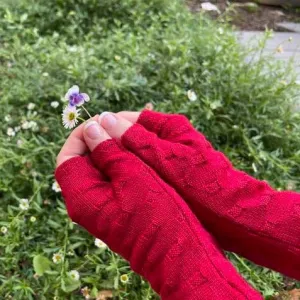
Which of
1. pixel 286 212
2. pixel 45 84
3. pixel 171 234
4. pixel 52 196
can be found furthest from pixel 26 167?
pixel 286 212

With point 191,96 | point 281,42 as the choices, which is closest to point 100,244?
point 191,96

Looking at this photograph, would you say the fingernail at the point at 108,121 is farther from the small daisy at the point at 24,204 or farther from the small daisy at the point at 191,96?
the small daisy at the point at 191,96

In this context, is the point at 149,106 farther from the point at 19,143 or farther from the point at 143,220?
the point at 143,220

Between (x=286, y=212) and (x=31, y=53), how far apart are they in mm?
1440

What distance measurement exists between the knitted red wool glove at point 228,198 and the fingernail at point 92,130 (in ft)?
0.19

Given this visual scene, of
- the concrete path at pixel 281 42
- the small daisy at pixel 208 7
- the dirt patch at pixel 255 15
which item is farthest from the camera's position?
the dirt patch at pixel 255 15

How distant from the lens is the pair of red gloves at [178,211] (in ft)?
3.39

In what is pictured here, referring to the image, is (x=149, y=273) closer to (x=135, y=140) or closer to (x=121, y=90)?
(x=135, y=140)

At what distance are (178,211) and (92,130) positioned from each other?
0.25 meters

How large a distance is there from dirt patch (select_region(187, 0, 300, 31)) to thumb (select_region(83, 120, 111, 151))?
2073mm

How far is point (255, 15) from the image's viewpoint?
128 inches

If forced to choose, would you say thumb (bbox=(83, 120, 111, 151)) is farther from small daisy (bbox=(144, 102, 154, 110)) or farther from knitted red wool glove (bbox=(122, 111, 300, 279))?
small daisy (bbox=(144, 102, 154, 110))

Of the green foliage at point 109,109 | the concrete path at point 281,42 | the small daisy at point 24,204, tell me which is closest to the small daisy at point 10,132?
the green foliage at point 109,109

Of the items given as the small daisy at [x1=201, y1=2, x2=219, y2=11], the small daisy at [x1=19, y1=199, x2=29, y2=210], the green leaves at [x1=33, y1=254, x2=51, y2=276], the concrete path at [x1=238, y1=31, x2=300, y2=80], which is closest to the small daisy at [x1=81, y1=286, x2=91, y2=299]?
the green leaves at [x1=33, y1=254, x2=51, y2=276]
